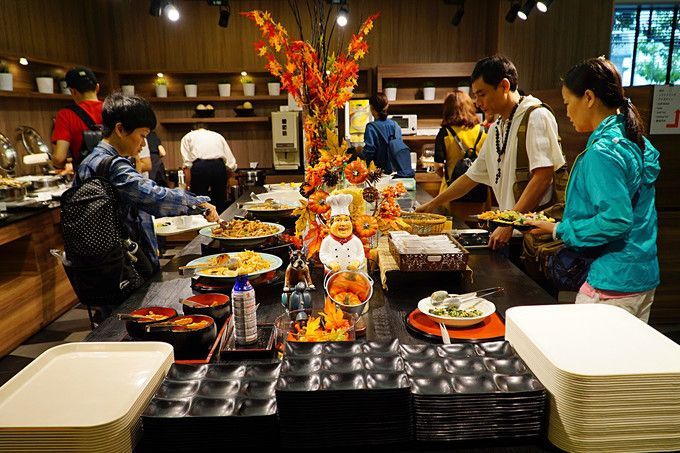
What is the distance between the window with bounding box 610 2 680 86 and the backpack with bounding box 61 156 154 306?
8711mm

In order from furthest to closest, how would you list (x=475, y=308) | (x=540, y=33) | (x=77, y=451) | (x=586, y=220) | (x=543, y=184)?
(x=540, y=33) → (x=543, y=184) → (x=586, y=220) → (x=475, y=308) → (x=77, y=451)

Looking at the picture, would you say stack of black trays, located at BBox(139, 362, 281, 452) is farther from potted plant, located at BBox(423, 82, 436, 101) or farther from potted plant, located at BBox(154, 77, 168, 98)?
potted plant, located at BBox(154, 77, 168, 98)

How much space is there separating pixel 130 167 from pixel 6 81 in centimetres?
342

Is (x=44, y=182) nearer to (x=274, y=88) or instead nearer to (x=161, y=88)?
→ (x=161, y=88)

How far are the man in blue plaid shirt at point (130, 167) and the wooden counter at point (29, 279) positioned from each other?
5.48ft

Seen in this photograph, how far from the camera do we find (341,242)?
160 cm

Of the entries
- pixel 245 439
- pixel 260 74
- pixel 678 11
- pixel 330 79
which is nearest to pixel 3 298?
pixel 330 79

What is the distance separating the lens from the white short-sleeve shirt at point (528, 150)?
2576 millimetres

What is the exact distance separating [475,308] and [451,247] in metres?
0.36

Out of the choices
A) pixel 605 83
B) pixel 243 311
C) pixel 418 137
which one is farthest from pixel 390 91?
pixel 243 311

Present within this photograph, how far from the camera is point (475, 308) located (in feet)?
5.05

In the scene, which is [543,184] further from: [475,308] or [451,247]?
[475,308]

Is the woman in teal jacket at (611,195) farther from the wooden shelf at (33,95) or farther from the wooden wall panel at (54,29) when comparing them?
the wooden wall panel at (54,29)

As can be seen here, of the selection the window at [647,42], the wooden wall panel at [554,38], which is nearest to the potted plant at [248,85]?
the wooden wall panel at [554,38]
